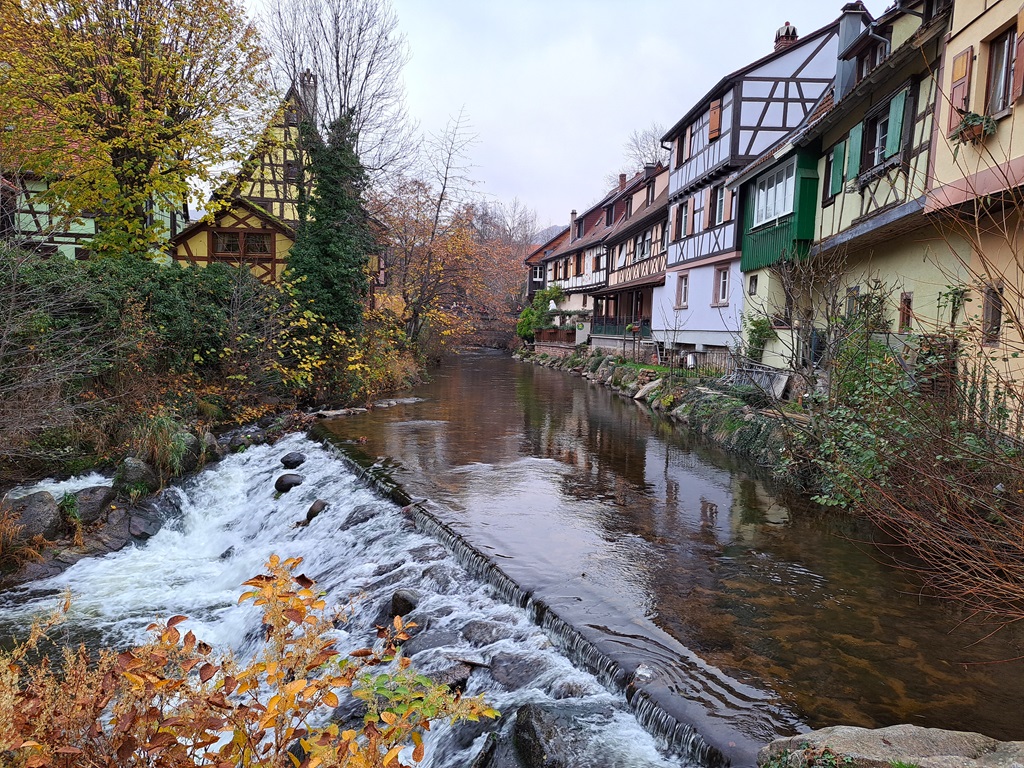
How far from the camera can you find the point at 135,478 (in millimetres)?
10430

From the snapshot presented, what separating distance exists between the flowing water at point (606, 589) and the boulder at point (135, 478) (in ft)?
1.36

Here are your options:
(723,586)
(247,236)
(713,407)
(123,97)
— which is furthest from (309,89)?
(723,586)

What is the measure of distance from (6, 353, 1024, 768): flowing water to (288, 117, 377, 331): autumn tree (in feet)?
16.8

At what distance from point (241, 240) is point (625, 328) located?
58.9 feet

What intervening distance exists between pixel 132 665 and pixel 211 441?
10697 millimetres

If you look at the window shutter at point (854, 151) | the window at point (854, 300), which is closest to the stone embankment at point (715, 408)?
the window at point (854, 300)

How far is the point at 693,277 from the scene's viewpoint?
24906mm

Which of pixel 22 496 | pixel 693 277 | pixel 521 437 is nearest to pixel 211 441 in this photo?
pixel 22 496

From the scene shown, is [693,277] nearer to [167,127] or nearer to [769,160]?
[769,160]

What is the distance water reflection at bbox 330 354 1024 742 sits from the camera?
15.6 ft

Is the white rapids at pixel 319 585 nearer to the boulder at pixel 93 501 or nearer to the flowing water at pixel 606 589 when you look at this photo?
the flowing water at pixel 606 589

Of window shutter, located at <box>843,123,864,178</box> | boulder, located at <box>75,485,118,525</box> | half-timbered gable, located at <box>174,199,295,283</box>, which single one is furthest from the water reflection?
half-timbered gable, located at <box>174,199,295,283</box>

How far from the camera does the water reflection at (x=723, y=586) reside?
4770 mm

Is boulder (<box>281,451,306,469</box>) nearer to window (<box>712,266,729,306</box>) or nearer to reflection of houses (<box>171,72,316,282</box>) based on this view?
reflection of houses (<box>171,72,316,282</box>)
